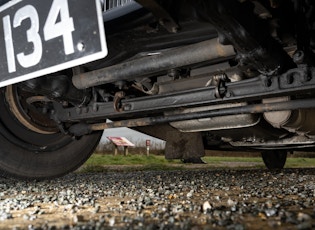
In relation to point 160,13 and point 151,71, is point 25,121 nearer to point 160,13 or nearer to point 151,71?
point 151,71

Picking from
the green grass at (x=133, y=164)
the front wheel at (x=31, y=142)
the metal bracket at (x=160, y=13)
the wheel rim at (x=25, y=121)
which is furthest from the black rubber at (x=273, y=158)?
the metal bracket at (x=160, y=13)

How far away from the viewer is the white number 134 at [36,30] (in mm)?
1291

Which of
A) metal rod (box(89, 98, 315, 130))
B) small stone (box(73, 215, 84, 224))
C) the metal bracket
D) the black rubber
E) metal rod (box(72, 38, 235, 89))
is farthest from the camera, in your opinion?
the black rubber

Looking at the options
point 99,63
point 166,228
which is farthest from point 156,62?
point 166,228

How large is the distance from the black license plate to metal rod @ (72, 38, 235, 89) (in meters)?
0.56

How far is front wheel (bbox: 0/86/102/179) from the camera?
2.31m

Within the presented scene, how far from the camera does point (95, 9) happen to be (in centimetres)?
124

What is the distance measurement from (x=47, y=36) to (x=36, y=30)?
7 centimetres

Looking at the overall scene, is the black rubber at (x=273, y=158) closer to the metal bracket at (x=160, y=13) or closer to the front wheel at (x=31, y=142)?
the front wheel at (x=31, y=142)

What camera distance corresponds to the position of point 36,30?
138 centimetres

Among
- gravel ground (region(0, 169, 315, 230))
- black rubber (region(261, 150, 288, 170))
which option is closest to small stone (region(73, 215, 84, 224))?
gravel ground (region(0, 169, 315, 230))

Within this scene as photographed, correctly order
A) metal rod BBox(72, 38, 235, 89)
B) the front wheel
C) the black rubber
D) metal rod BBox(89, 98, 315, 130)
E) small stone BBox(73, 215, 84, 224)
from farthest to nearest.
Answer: the black rubber, the front wheel, metal rod BBox(89, 98, 315, 130), metal rod BBox(72, 38, 235, 89), small stone BBox(73, 215, 84, 224)

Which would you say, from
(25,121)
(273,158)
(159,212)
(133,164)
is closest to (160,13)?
(159,212)

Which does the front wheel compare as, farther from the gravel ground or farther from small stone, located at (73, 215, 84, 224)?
small stone, located at (73, 215, 84, 224)
